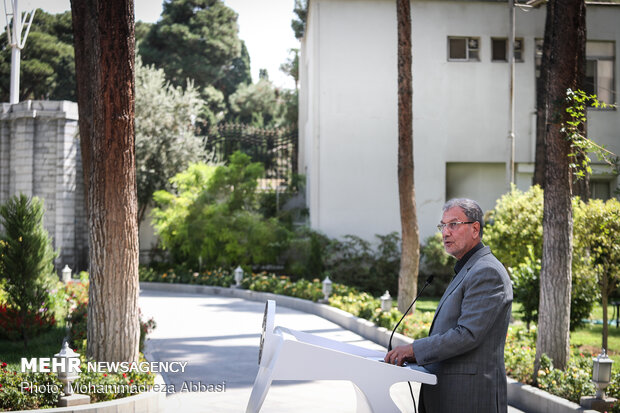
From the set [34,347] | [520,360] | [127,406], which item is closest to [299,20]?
[34,347]

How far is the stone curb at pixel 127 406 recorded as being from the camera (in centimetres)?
639

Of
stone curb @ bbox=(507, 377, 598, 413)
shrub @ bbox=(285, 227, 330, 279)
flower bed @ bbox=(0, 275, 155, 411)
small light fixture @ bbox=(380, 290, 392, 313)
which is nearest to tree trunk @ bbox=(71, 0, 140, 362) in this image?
flower bed @ bbox=(0, 275, 155, 411)

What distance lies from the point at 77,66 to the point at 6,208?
3.08 m

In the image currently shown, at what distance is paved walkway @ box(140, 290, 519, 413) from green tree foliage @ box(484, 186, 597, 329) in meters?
2.77

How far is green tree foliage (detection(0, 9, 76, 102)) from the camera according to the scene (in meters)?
34.2

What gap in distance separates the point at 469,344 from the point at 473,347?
0.12ft

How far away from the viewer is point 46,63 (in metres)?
34.5

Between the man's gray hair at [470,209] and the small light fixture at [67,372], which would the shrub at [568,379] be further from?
the small light fixture at [67,372]

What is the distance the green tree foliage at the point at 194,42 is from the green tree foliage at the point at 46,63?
471cm

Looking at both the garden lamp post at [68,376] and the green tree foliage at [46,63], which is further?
the green tree foliage at [46,63]

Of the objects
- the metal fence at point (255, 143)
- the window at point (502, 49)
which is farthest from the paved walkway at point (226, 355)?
the window at point (502, 49)

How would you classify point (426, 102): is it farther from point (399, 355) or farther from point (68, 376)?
point (399, 355)

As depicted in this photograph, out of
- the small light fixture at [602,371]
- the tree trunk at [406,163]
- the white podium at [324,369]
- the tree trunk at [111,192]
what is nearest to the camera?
the white podium at [324,369]

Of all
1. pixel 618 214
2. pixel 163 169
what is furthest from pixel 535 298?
pixel 163 169
